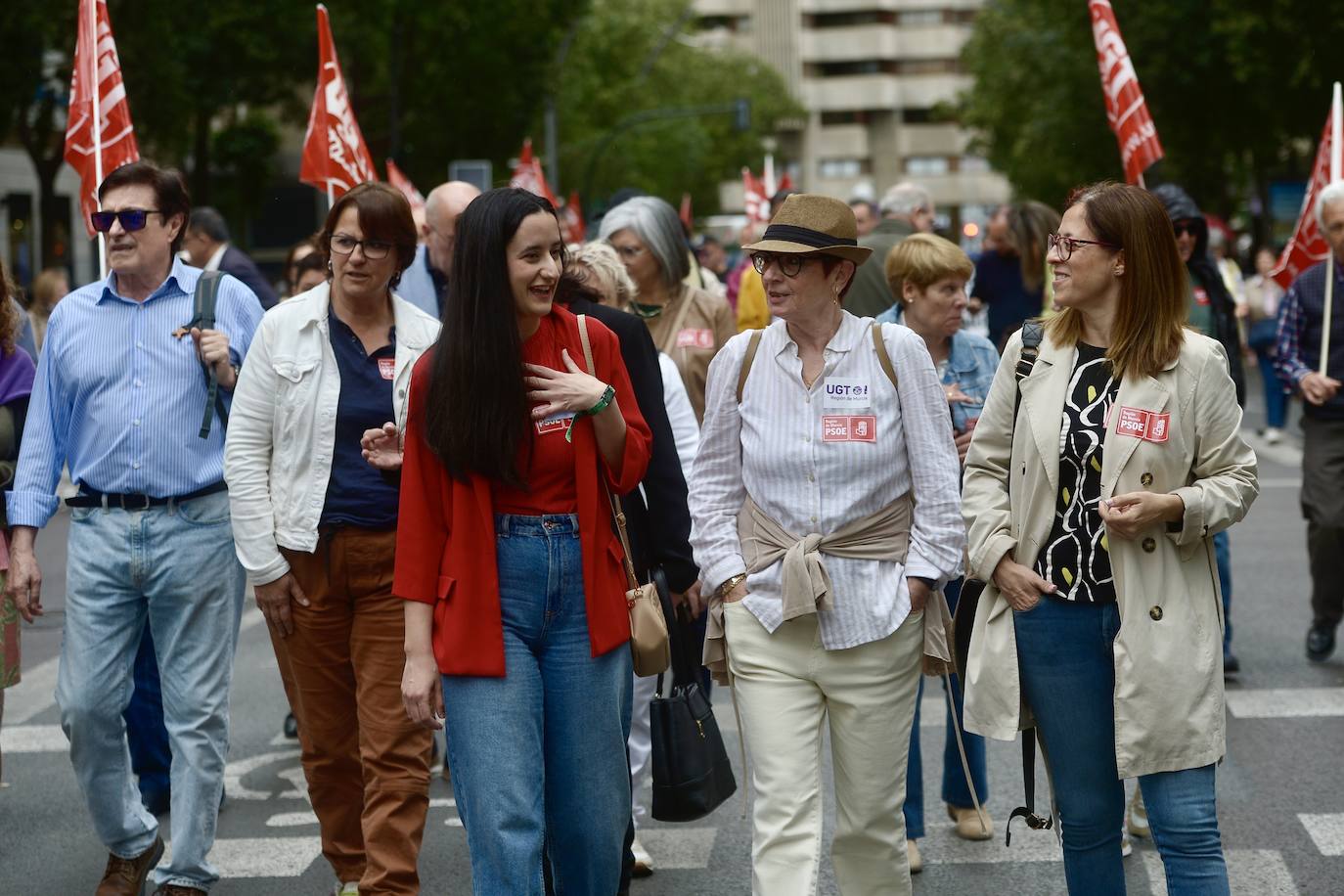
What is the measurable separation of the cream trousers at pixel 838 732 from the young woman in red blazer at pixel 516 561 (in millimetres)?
372

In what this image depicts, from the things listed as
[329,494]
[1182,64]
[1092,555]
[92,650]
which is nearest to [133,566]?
[92,650]

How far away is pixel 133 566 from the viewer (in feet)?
17.8

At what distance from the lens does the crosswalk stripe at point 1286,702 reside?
306 inches

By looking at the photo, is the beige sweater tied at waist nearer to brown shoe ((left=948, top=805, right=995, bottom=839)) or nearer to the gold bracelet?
the gold bracelet

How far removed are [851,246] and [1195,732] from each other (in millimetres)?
1379

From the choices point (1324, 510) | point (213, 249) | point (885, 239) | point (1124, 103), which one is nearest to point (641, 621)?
point (885, 239)

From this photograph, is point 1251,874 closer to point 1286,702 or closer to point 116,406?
point 1286,702

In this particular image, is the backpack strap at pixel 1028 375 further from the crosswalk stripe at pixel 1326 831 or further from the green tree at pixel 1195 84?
the green tree at pixel 1195 84

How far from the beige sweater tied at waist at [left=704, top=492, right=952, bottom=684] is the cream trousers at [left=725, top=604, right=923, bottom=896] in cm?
9

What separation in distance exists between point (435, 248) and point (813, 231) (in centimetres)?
271

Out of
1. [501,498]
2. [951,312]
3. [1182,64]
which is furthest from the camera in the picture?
[1182,64]

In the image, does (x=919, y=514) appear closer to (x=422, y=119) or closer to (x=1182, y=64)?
(x=1182, y=64)

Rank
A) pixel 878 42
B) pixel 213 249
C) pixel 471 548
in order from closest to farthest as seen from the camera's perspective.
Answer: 1. pixel 471 548
2. pixel 213 249
3. pixel 878 42

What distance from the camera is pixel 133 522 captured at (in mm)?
5426
